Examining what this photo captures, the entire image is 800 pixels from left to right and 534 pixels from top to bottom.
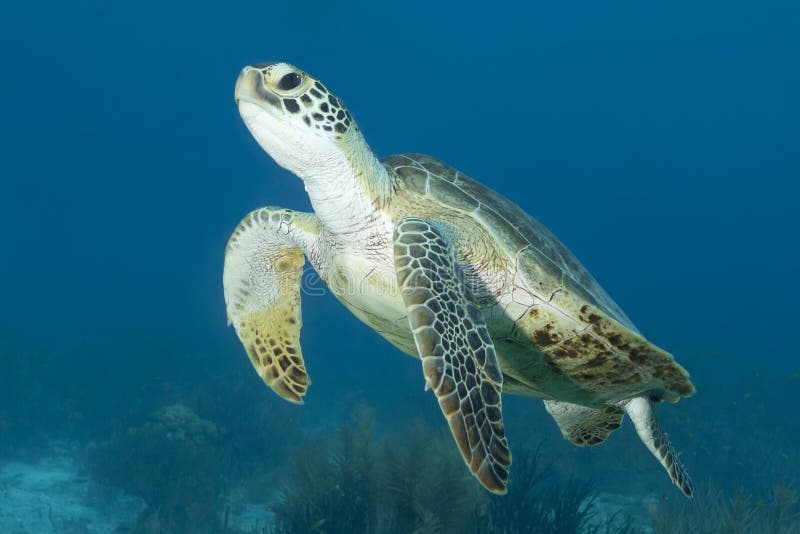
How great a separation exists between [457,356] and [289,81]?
5.93 ft

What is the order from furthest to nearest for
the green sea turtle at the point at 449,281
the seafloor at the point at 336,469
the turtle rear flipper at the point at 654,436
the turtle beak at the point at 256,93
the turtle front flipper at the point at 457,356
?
the seafloor at the point at 336,469, the turtle rear flipper at the point at 654,436, the turtle beak at the point at 256,93, the green sea turtle at the point at 449,281, the turtle front flipper at the point at 457,356

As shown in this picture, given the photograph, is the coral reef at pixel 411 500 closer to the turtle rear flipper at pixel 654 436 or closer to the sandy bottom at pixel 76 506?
the sandy bottom at pixel 76 506

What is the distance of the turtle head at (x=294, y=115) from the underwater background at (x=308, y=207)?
13.8 ft

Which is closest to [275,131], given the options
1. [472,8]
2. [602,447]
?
[602,447]

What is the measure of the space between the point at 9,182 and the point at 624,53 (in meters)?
140

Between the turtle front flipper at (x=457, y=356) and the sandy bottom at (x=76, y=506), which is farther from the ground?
the turtle front flipper at (x=457, y=356)

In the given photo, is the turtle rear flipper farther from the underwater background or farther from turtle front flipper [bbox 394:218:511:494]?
the underwater background

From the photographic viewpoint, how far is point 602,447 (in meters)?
9.95

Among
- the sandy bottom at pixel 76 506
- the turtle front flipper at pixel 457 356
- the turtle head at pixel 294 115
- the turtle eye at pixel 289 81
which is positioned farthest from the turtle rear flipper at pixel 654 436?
the sandy bottom at pixel 76 506

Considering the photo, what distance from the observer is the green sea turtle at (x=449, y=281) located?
7.66 feet

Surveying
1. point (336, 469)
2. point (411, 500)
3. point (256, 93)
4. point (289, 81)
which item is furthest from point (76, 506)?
point (289, 81)

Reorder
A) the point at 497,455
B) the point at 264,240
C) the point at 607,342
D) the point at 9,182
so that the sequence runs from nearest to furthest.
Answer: the point at 497,455 → the point at 607,342 → the point at 264,240 → the point at 9,182

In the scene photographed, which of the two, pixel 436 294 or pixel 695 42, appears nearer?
pixel 436 294

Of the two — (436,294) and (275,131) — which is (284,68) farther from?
(436,294)
